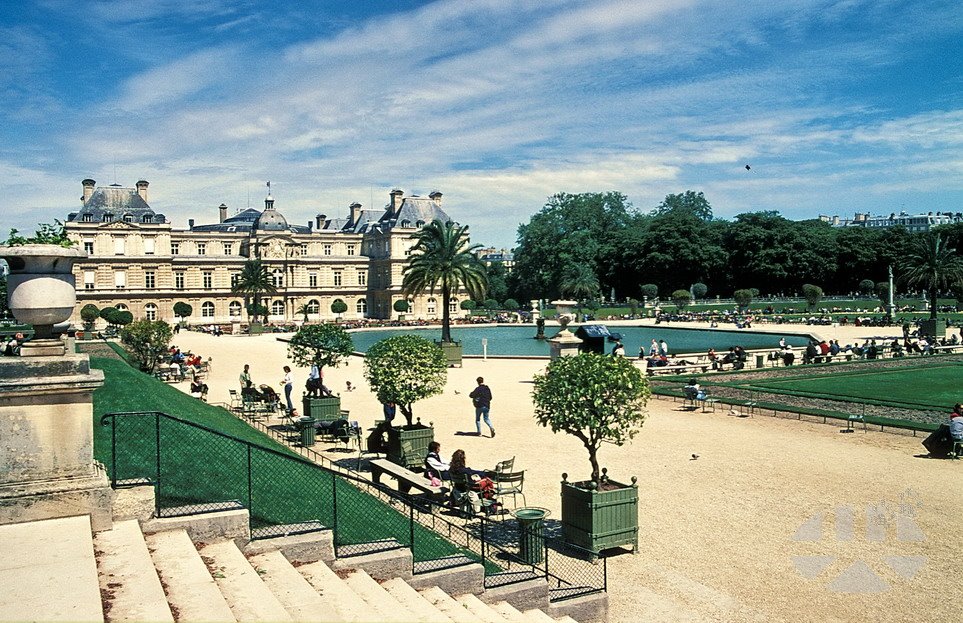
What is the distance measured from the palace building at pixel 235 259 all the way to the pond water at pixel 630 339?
11.9m

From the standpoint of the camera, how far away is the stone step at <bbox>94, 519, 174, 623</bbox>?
17.1ft

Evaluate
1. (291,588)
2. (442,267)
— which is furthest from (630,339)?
(291,588)

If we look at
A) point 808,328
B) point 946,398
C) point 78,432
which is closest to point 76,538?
point 78,432

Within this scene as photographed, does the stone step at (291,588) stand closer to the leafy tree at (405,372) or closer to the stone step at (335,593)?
the stone step at (335,593)

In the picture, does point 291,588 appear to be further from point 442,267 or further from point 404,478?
point 442,267

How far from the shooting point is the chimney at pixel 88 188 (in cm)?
6869

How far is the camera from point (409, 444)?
13547mm

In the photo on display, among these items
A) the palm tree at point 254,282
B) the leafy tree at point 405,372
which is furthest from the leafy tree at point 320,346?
the palm tree at point 254,282

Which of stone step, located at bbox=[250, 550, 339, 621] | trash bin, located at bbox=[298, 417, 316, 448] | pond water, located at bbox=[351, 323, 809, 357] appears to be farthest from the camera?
pond water, located at bbox=[351, 323, 809, 357]

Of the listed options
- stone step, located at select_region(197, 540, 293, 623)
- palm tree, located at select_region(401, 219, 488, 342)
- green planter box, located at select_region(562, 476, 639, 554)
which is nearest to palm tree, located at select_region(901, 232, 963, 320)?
palm tree, located at select_region(401, 219, 488, 342)

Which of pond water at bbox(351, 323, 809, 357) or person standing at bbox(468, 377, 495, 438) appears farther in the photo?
pond water at bbox(351, 323, 809, 357)

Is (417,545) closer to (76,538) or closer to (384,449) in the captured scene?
(76,538)

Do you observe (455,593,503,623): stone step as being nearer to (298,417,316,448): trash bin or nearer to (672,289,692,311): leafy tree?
(298,417,316,448): trash bin

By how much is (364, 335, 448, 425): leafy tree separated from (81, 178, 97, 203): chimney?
63.6m
